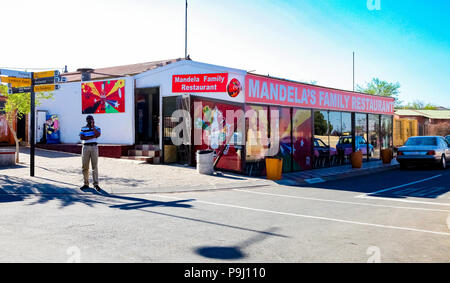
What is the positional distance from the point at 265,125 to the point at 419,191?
6.31 metres

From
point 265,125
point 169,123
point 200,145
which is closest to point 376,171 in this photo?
point 265,125

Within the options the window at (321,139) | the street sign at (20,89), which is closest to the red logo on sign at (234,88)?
the window at (321,139)

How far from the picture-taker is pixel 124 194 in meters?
9.90

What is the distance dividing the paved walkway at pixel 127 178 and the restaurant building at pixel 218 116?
1297 millimetres

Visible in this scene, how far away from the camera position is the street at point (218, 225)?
15.6 ft

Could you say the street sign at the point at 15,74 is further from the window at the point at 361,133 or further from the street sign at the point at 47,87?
the window at the point at 361,133

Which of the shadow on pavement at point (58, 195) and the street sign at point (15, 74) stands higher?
the street sign at point (15, 74)

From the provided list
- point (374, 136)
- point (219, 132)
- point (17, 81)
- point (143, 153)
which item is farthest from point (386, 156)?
point (17, 81)

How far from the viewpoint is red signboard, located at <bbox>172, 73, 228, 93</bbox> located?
1456 cm

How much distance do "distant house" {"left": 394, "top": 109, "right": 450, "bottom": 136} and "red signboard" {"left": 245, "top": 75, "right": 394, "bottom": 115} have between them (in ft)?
62.7

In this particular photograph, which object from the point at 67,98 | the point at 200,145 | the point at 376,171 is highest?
the point at 67,98

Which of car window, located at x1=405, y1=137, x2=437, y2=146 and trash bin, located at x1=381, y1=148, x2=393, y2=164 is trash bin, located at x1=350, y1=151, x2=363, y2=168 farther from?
trash bin, located at x1=381, y1=148, x2=393, y2=164

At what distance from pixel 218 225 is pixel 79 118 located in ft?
54.3
